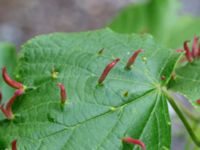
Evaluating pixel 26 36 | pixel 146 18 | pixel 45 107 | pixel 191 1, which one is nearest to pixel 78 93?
pixel 45 107

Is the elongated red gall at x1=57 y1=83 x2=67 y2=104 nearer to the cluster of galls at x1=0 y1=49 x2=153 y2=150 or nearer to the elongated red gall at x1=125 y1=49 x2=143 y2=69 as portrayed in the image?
the cluster of galls at x1=0 y1=49 x2=153 y2=150

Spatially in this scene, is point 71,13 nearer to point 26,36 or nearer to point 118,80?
point 26,36

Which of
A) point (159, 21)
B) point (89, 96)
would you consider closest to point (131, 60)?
point (89, 96)

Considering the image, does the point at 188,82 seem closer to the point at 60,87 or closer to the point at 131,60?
the point at 131,60

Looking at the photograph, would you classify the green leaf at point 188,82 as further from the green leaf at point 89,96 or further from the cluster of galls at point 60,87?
the cluster of galls at point 60,87

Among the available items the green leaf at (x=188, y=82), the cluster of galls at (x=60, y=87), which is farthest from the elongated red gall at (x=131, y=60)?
the green leaf at (x=188, y=82)
